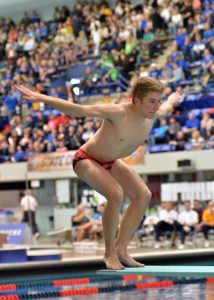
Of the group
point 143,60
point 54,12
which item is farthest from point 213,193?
point 54,12

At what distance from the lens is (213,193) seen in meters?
16.9

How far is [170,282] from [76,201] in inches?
372

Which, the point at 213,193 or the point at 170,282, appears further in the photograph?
the point at 213,193

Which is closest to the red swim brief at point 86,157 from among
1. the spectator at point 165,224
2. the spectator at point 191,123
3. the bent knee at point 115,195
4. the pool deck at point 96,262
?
the bent knee at point 115,195

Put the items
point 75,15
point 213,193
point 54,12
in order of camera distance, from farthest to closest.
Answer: point 54,12 → point 75,15 → point 213,193

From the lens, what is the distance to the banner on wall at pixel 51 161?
63.5 feet

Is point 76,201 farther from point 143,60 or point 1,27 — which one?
point 1,27

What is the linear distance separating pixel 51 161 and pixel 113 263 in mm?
13508

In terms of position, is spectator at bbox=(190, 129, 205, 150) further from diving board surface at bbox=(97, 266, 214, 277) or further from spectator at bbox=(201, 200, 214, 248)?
diving board surface at bbox=(97, 266, 214, 277)

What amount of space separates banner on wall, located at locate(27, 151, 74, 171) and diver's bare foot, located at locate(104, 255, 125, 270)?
500 inches

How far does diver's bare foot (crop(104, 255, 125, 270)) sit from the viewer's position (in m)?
6.39

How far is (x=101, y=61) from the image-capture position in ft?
74.0

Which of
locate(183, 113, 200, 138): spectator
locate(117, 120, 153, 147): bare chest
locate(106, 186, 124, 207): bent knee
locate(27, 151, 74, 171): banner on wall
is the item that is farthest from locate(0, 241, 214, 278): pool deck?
locate(27, 151, 74, 171): banner on wall

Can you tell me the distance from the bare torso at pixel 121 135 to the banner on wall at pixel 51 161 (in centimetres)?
1267
